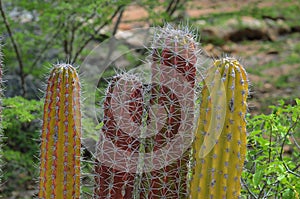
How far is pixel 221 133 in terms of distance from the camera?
2229 mm

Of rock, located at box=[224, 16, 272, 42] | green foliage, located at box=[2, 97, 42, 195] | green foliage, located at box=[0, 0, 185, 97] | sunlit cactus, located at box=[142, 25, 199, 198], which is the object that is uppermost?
rock, located at box=[224, 16, 272, 42]

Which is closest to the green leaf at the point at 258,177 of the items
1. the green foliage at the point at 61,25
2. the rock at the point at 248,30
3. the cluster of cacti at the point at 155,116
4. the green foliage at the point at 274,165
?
the green foliage at the point at 274,165

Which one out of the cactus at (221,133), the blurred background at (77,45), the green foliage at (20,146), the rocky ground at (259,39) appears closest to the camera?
the cactus at (221,133)

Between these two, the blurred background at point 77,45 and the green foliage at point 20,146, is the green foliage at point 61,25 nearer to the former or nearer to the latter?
the blurred background at point 77,45

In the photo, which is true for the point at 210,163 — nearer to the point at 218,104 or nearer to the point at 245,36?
the point at 218,104

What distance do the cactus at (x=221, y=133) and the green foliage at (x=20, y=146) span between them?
1792mm

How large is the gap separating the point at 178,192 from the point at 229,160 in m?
0.30

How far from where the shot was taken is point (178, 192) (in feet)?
7.90

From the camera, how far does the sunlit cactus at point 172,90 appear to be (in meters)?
2.29

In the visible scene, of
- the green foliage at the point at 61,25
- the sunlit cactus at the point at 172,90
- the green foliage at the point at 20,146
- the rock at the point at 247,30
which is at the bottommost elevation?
the green foliage at the point at 20,146

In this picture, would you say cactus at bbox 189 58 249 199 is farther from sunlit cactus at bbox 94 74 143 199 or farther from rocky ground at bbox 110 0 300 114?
rocky ground at bbox 110 0 300 114

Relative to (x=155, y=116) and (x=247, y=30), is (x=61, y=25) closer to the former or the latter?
(x=155, y=116)

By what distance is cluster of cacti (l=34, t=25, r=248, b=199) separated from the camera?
224cm

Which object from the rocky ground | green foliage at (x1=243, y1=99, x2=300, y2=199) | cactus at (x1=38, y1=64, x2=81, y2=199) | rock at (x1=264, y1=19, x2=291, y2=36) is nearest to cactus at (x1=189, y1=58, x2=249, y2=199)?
green foliage at (x1=243, y1=99, x2=300, y2=199)
